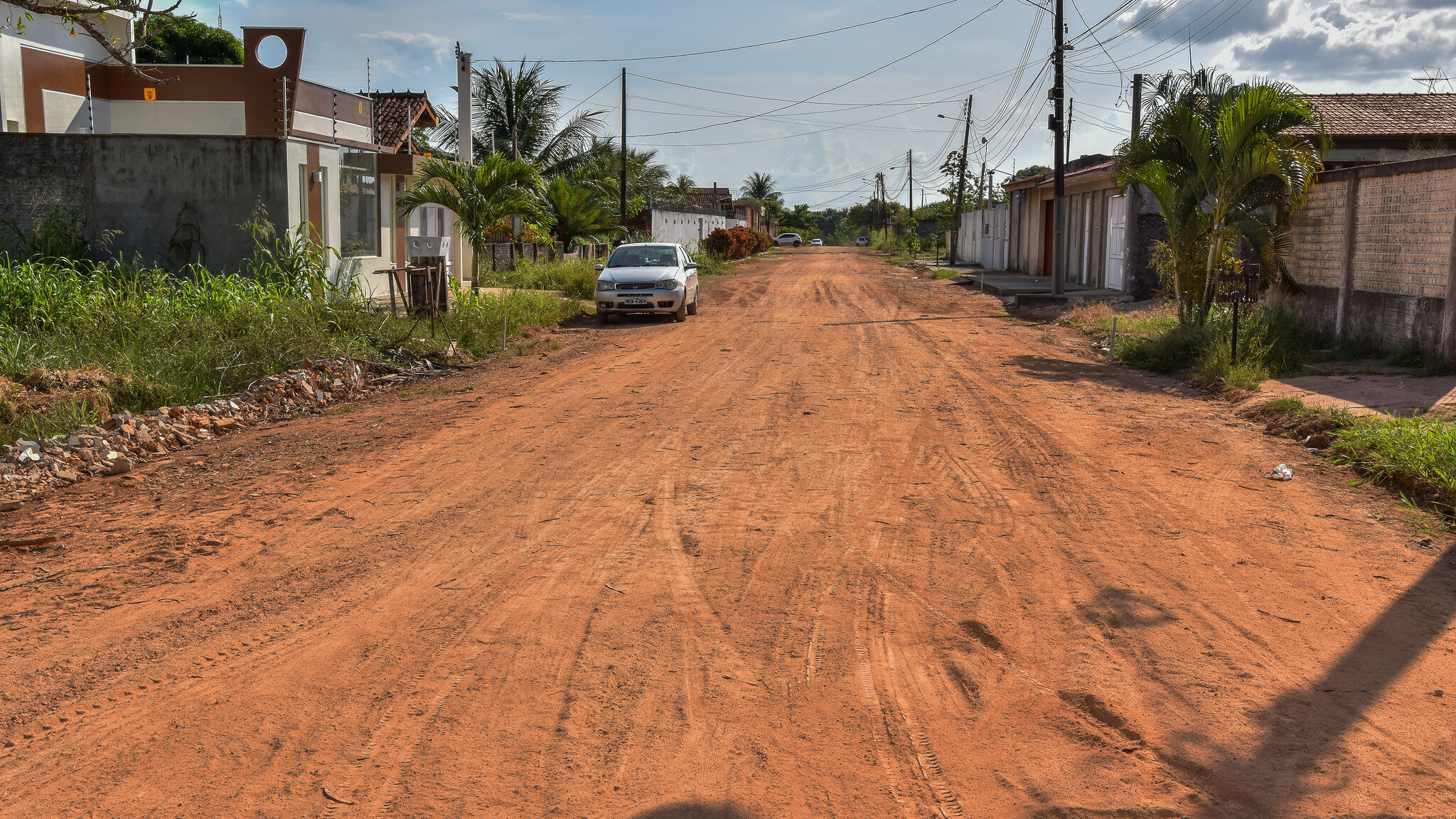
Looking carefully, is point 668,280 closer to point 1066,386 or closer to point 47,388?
point 1066,386

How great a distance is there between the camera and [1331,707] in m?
3.83

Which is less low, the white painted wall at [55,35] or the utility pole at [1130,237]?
the white painted wall at [55,35]

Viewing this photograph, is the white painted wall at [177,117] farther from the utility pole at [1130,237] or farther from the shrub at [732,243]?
the shrub at [732,243]

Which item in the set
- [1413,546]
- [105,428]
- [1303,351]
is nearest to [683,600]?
[1413,546]

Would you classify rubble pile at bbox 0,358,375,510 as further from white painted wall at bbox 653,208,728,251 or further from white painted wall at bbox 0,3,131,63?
white painted wall at bbox 653,208,728,251

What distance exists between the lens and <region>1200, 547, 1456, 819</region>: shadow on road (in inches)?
130

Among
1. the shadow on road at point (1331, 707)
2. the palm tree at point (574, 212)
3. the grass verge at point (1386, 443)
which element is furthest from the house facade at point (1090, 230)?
the palm tree at point (574, 212)

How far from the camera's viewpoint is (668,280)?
62.1ft

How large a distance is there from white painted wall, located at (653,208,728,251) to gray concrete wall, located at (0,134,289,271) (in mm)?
25724

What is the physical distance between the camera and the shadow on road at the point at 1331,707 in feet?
10.8

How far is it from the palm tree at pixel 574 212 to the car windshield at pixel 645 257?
1268 centimetres

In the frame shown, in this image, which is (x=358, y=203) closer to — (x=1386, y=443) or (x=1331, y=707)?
(x=1386, y=443)

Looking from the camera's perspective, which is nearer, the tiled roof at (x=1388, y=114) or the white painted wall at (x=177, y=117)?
the white painted wall at (x=177, y=117)

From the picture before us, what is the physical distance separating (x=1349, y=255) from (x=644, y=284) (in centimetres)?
1085
